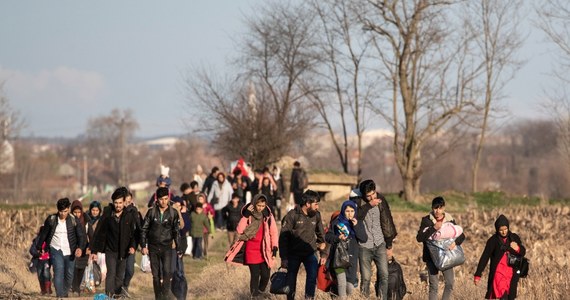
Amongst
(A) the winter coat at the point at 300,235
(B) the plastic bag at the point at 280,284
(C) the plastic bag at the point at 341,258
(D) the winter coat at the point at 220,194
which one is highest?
(D) the winter coat at the point at 220,194

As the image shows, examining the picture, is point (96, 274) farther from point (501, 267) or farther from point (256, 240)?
point (501, 267)

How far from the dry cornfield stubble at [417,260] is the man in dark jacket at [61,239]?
0.58 meters

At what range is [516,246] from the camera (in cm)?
1642

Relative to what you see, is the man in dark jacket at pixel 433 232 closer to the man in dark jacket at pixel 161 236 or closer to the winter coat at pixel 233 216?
the man in dark jacket at pixel 161 236

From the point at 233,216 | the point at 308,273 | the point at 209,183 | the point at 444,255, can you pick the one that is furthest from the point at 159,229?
the point at 209,183

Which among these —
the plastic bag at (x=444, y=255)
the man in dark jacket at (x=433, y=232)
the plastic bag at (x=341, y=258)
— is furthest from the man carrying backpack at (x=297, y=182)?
the plastic bag at (x=341, y=258)

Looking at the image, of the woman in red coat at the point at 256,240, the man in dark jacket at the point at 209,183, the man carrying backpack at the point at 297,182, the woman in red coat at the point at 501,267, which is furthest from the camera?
the man carrying backpack at the point at 297,182

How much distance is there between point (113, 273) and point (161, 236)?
1.50 metres

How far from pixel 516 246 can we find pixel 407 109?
2699 centimetres

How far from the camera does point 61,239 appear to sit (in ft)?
61.9

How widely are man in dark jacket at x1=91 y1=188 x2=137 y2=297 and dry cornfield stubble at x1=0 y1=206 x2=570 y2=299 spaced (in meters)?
1.12

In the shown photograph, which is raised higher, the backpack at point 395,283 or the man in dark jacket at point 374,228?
the man in dark jacket at point 374,228

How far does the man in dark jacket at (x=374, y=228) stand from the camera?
662 inches

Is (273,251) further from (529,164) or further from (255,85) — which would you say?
(529,164)
